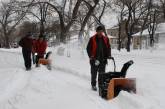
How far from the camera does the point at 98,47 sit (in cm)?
1242

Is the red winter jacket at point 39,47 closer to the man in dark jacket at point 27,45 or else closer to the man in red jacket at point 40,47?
the man in red jacket at point 40,47

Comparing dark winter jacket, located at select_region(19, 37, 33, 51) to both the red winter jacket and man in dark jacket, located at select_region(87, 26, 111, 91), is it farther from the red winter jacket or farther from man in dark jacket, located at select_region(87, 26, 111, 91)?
man in dark jacket, located at select_region(87, 26, 111, 91)

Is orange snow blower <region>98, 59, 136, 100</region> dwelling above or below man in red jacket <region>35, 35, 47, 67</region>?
below

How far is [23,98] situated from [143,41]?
2684 inches

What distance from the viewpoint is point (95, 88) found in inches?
507

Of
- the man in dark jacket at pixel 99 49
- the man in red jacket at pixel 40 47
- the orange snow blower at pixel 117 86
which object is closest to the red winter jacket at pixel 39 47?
the man in red jacket at pixel 40 47

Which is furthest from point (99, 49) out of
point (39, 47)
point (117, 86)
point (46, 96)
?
point (39, 47)

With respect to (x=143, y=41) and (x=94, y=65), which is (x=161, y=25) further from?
(x=94, y=65)

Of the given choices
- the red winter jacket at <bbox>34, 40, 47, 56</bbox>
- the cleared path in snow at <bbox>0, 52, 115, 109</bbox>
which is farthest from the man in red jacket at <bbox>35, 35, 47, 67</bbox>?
the cleared path in snow at <bbox>0, 52, 115, 109</bbox>

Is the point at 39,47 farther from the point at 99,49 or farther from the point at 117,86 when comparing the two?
the point at 117,86

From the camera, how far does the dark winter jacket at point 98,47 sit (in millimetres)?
12422

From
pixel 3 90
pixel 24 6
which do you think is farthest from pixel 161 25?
pixel 3 90

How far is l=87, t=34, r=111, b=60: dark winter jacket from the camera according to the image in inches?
489

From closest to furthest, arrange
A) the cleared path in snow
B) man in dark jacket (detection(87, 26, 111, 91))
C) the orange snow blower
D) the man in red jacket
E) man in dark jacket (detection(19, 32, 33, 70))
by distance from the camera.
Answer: the cleared path in snow < the orange snow blower < man in dark jacket (detection(87, 26, 111, 91)) < man in dark jacket (detection(19, 32, 33, 70)) < the man in red jacket
